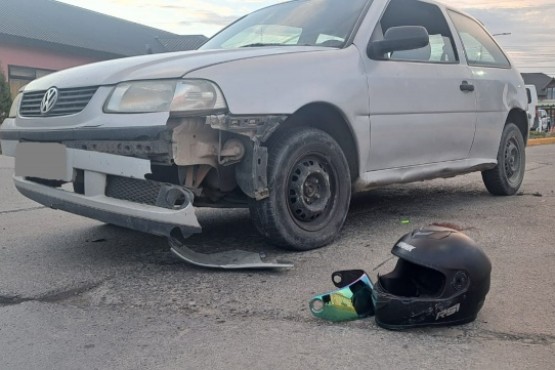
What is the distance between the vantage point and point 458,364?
2355mm

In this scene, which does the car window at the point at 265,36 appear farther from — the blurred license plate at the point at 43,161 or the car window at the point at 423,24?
the blurred license plate at the point at 43,161

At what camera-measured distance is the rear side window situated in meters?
5.66

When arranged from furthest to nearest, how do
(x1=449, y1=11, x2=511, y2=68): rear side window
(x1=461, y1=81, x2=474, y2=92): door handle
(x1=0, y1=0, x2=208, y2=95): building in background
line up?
(x1=0, y1=0, x2=208, y2=95): building in background, (x1=449, y1=11, x2=511, y2=68): rear side window, (x1=461, y1=81, x2=474, y2=92): door handle

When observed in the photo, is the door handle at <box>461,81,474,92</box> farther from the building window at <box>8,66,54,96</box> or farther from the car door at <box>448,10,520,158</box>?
the building window at <box>8,66,54,96</box>

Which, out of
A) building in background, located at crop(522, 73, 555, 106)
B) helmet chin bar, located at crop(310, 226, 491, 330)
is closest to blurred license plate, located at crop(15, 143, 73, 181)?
helmet chin bar, located at crop(310, 226, 491, 330)

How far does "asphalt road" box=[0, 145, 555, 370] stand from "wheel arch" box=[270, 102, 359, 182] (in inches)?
23.5

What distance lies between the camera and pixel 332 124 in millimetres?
4168

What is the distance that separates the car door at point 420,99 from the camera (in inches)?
173

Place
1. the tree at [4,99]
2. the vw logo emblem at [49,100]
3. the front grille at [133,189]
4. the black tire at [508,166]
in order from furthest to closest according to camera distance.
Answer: the tree at [4,99]
the black tire at [508,166]
the vw logo emblem at [49,100]
the front grille at [133,189]

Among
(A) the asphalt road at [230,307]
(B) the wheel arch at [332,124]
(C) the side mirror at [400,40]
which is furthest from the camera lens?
(C) the side mirror at [400,40]

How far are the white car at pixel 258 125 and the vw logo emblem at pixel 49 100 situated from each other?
0.05 ft

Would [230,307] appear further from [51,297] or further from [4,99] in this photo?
[4,99]

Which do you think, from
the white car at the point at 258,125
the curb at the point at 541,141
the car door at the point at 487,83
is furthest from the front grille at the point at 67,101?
the curb at the point at 541,141

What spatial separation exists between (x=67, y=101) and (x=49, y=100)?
0.20 meters
